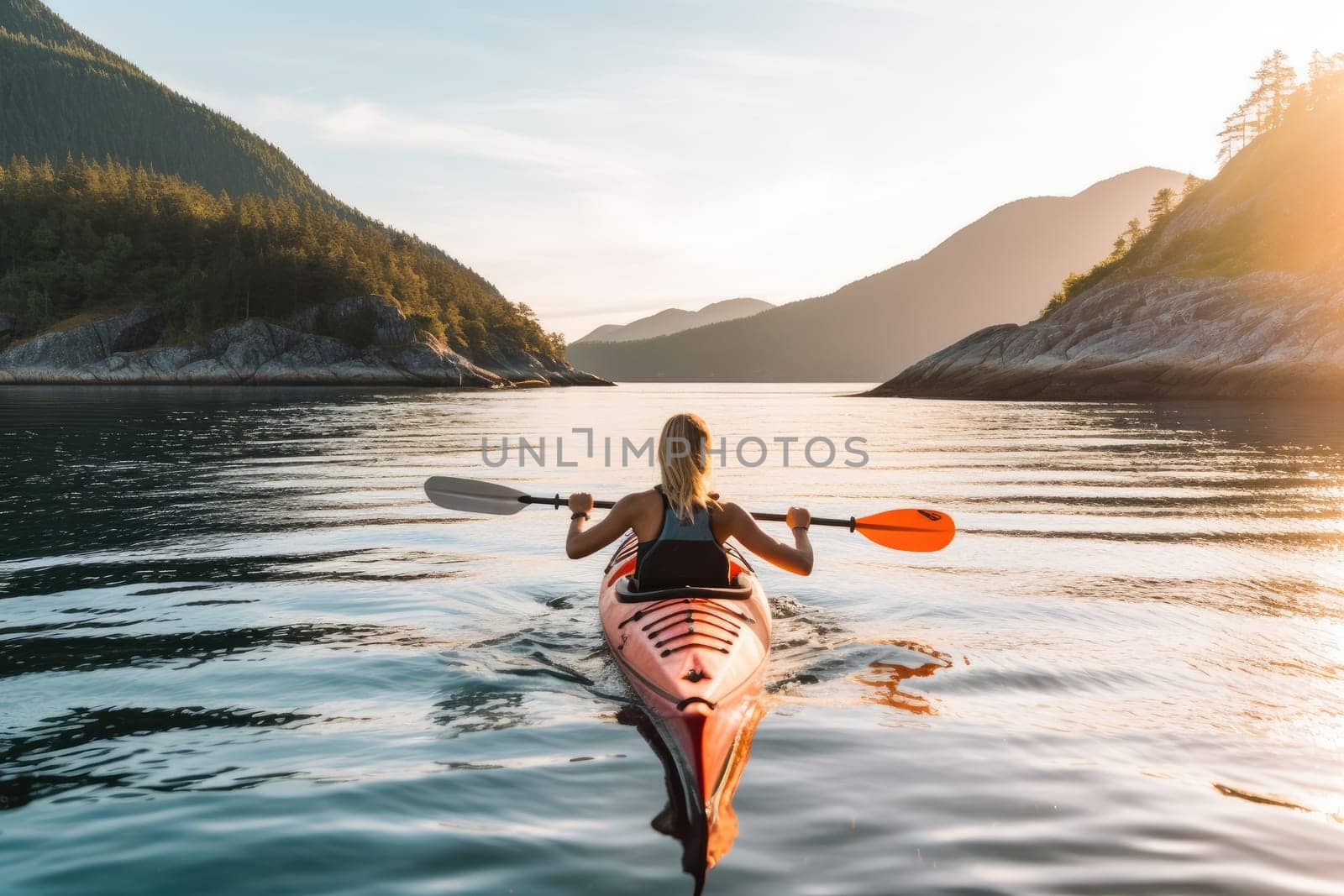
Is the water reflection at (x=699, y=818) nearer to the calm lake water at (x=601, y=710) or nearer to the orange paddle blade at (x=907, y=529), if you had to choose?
the calm lake water at (x=601, y=710)

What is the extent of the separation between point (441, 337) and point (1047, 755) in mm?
112118

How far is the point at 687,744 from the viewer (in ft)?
13.7

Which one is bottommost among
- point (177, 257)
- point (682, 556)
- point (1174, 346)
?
point (682, 556)

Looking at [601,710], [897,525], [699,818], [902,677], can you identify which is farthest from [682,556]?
[897,525]

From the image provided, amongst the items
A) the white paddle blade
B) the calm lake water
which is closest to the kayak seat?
the calm lake water

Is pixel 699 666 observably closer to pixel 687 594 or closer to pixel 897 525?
pixel 687 594

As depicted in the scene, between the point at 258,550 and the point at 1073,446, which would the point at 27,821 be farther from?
the point at 1073,446

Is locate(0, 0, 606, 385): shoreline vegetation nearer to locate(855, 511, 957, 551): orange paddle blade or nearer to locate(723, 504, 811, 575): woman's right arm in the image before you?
locate(855, 511, 957, 551): orange paddle blade

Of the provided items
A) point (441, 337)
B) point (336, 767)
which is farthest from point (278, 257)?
point (336, 767)

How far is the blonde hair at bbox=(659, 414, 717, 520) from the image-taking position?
5723mm

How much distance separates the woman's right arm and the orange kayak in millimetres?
300

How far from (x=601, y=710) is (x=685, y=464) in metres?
1.68

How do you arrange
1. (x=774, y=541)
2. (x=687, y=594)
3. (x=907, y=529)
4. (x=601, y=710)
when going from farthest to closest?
(x=907, y=529) < (x=774, y=541) < (x=687, y=594) < (x=601, y=710)

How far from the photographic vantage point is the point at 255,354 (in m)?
90.4
